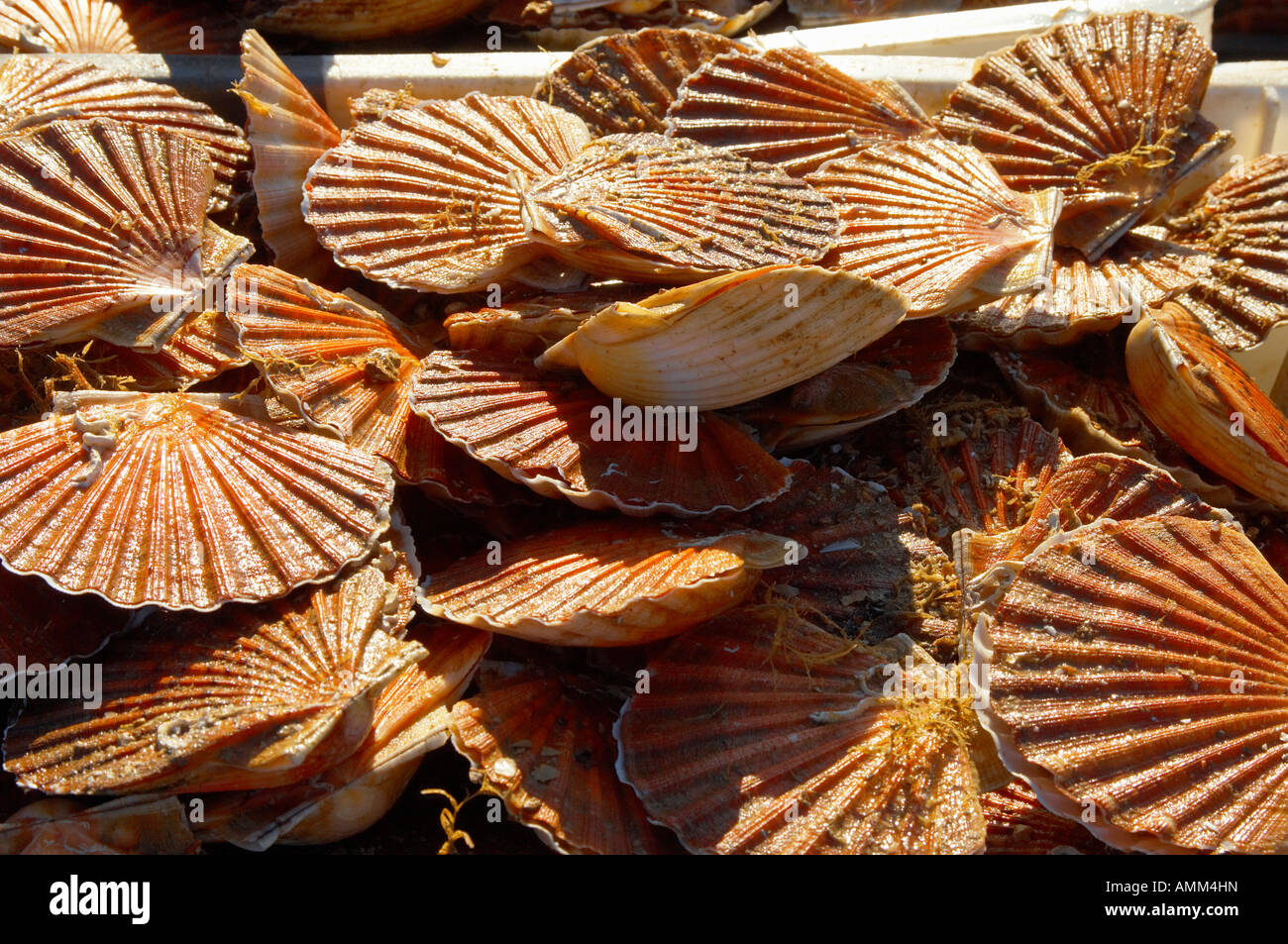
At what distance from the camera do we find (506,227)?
2.14m

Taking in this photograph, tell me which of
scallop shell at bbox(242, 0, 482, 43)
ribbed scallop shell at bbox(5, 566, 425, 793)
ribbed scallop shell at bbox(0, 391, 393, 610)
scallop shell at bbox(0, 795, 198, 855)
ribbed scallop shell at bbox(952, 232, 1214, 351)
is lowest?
scallop shell at bbox(0, 795, 198, 855)

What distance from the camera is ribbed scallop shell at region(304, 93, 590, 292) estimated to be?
2111 millimetres

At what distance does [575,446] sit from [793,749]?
2.02 ft

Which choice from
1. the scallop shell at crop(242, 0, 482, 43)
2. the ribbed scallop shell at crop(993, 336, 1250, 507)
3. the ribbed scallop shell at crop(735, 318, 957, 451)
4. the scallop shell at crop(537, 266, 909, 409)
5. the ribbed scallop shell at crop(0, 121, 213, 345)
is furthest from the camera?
the scallop shell at crop(242, 0, 482, 43)

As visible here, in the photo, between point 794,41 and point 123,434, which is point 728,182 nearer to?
point 794,41

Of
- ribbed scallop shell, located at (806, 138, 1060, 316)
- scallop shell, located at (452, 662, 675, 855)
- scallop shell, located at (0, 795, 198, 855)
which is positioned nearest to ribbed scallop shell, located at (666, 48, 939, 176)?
ribbed scallop shell, located at (806, 138, 1060, 316)

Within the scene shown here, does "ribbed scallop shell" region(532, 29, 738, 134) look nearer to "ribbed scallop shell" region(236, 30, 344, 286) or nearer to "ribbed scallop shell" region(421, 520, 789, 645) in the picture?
"ribbed scallop shell" region(236, 30, 344, 286)

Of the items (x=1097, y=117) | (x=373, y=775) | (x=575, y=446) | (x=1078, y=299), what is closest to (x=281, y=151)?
(x=575, y=446)

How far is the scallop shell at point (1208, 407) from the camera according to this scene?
2088 millimetres

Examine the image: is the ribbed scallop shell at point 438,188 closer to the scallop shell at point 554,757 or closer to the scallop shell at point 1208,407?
the scallop shell at point 554,757

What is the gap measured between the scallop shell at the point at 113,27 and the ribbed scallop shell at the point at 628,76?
1.09m

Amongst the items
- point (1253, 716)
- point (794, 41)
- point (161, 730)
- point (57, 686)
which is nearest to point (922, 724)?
point (1253, 716)

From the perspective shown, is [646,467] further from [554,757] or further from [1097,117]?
[1097,117]

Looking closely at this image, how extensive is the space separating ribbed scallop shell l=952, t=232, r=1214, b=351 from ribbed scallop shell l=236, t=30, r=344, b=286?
4.47ft
